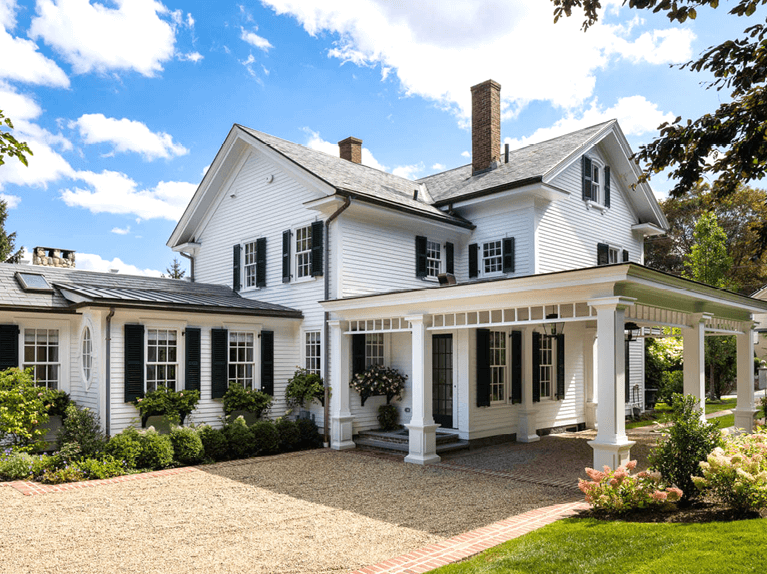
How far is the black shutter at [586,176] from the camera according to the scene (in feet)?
56.6

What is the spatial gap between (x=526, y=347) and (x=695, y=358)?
147 inches

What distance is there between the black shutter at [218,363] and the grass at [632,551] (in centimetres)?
878

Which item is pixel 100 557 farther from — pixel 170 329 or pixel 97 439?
pixel 170 329

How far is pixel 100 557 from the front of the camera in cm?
642

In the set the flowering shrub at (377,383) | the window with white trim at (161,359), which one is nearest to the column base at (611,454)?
the flowering shrub at (377,383)

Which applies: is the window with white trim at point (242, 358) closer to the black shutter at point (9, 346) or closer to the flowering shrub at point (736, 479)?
the black shutter at point (9, 346)

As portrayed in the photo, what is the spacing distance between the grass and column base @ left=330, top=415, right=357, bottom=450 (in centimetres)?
734

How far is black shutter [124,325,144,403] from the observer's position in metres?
12.1

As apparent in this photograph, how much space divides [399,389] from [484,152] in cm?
810

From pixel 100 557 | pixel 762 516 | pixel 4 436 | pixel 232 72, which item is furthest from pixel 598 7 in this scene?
pixel 4 436

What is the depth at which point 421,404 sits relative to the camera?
39.0 feet

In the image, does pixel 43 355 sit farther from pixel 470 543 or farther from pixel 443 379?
pixel 470 543

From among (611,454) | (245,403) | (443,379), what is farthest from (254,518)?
(443,379)

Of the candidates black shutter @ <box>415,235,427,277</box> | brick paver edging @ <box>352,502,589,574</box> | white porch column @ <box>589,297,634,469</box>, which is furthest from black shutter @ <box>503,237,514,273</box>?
brick paver edging @ <box>352,502,589,574</box>
